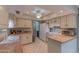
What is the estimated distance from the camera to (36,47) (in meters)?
1.03

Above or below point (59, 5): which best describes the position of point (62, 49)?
below

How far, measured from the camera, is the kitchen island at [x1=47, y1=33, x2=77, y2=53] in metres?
0.97

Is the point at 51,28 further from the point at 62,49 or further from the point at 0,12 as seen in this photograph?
the point at 0,12

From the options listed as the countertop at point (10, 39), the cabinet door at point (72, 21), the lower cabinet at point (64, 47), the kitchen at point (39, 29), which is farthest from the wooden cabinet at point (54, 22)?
the countertop at point (10, 39)

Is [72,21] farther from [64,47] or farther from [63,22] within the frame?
[64,47]

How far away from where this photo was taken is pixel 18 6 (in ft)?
3.11

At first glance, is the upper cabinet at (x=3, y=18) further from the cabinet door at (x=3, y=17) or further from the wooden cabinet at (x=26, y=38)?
the wooden cabinet at (x=26, y=38)

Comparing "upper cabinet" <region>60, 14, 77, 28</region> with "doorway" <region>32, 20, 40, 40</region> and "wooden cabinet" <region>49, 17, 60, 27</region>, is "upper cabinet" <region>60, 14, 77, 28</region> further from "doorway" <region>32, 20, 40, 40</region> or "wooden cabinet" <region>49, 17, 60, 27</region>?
"doorway" <region>32, 20, 40, 40</region>

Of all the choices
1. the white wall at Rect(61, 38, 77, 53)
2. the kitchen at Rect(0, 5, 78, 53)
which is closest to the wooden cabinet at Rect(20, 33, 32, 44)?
the kitchen at Rect(0, 5, 78, 53)

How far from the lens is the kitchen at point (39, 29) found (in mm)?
964

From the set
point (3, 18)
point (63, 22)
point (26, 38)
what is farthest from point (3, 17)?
point (63, 22)
